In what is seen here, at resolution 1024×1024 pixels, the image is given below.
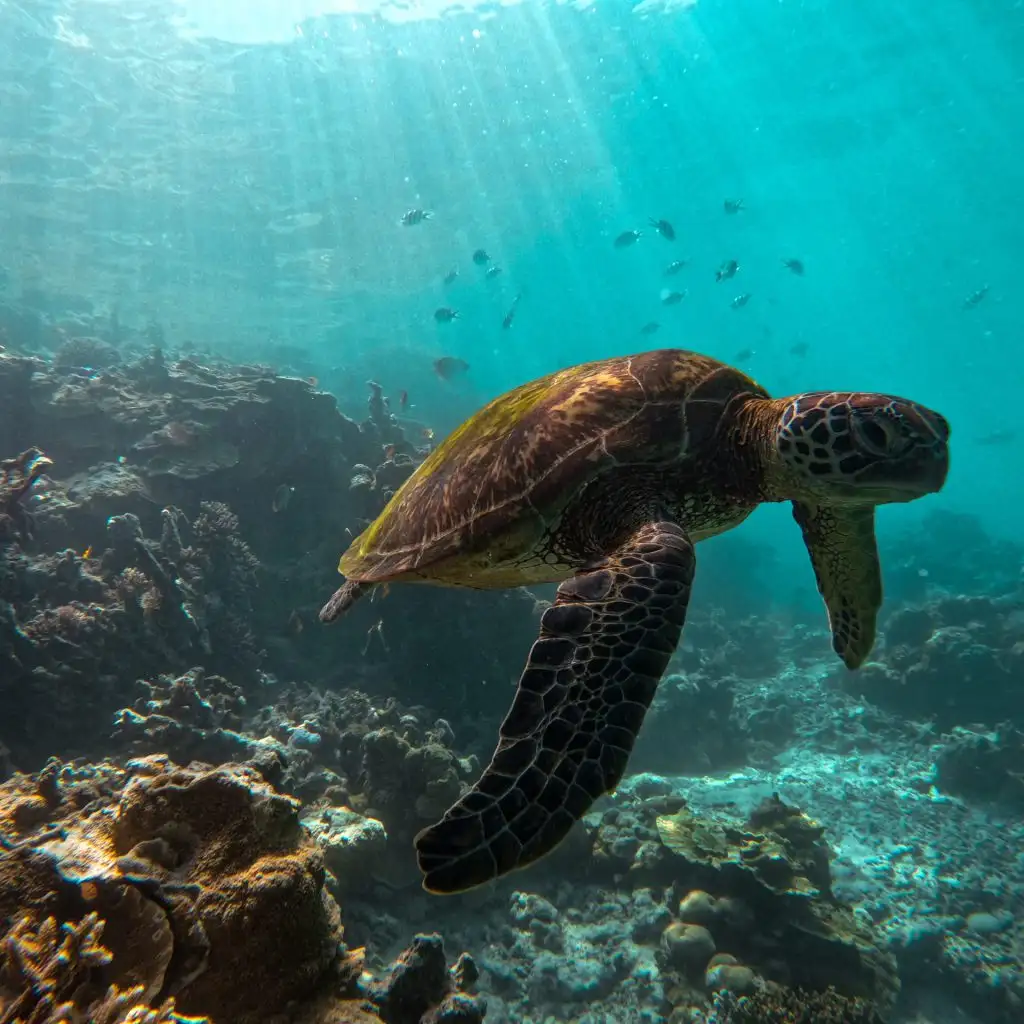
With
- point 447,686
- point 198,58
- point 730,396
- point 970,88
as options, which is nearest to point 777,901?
point 447,686

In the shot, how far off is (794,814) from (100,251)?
4748 centimetres

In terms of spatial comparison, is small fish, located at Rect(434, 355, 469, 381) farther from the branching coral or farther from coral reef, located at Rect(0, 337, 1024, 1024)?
the branching coral

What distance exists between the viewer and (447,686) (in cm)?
771

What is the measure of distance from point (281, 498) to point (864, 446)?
8.50 m

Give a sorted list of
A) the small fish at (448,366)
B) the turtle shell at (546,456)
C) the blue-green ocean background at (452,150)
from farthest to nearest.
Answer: the blue-green ocean background at (452,150)
the small fish at (448,366)
the turtle shell at (546,456)

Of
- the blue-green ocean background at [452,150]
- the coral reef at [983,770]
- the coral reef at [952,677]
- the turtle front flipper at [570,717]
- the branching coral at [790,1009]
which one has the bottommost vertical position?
the coral reef at [983,770]

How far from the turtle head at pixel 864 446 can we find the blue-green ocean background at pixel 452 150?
2177cm

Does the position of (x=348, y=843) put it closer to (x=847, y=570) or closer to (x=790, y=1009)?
(x=790, y=1009)

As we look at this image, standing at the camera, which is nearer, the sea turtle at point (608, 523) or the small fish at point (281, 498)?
the sea turtle at point (608, 523)

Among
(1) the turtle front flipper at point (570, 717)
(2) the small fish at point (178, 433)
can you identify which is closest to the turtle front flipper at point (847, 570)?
(1) the turtle front flipper at point (570, 717)

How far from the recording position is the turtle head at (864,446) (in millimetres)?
2947

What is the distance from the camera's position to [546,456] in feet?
10.9

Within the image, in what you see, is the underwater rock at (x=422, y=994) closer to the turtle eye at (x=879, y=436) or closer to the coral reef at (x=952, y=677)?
the turtle eye at (x=879, y=436)

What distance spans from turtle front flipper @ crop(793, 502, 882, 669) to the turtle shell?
103 cm
